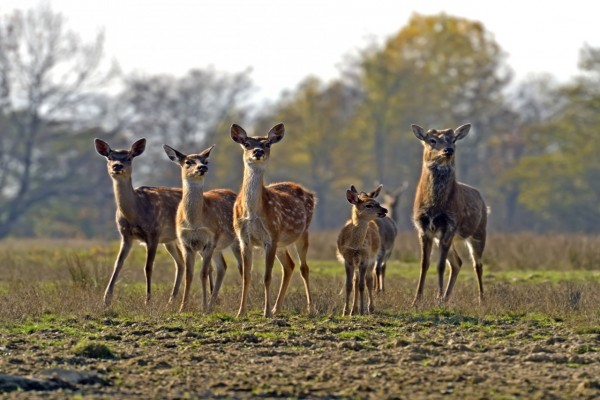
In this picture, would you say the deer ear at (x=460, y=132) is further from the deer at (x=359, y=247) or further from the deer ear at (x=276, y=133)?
the deer ear at (x=276, y=133)

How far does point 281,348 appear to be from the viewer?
37.6 feet

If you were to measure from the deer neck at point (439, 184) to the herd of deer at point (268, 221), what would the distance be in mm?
14

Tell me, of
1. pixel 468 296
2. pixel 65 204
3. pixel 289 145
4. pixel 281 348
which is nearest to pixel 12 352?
pixel 281 348

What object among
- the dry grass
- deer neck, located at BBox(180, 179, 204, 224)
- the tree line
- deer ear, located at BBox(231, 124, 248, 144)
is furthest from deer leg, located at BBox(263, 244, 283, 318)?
the tree line

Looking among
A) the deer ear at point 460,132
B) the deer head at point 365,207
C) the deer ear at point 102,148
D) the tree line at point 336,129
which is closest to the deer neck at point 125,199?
the deer ear at point 102,148

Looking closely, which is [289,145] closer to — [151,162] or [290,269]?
[151,162]

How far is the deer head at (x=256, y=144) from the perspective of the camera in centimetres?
1436

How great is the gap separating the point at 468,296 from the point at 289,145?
45829mm

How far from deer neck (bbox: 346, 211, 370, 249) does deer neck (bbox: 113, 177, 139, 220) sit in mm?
3405

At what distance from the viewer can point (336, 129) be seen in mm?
60312

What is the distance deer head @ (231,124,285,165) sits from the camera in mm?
14359

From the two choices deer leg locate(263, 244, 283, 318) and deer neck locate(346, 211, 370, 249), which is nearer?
deer leg locate(263, 244, 283, 318)

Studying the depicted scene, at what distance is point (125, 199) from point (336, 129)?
4425cm

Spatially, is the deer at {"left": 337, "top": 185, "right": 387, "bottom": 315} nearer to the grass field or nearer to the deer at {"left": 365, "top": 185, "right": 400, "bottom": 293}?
the grass field
